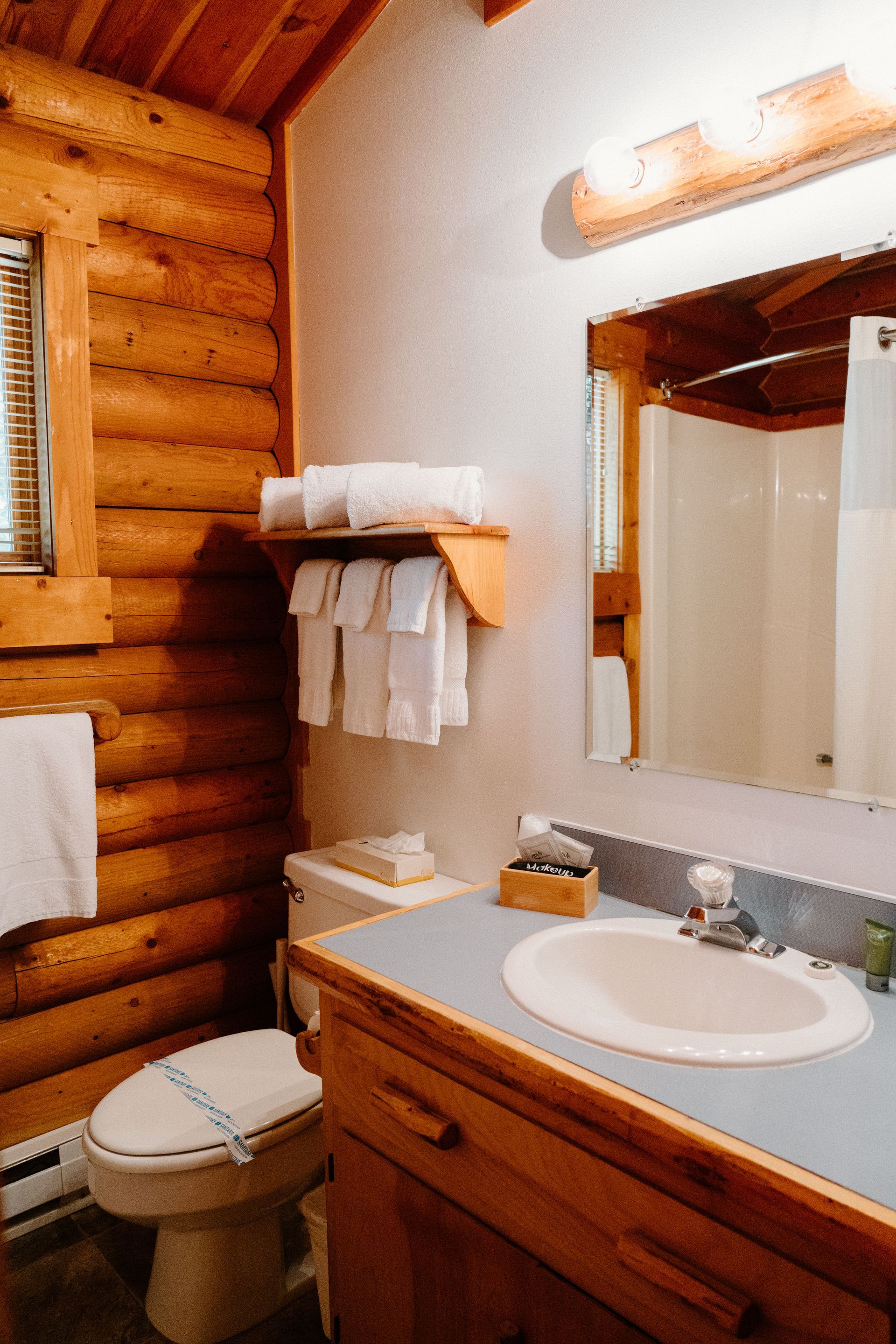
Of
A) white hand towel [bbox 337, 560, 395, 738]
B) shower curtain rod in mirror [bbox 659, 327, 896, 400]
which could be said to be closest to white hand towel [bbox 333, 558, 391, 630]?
white hand towel [bbox 337, 560, 395, 738]

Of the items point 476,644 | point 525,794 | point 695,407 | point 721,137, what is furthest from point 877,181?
point 525,794

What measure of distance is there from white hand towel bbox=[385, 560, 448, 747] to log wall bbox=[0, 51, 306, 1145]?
0.67 m

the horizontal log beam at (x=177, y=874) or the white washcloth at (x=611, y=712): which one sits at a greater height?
the white washcloth at (x=611, y=712)

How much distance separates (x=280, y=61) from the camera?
213 centimetres

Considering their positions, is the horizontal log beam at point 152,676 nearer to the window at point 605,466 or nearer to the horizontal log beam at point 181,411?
the horizontal log beam at point 181,411

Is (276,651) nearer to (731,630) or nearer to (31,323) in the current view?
(31,323)

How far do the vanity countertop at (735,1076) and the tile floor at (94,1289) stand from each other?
937 millimetres

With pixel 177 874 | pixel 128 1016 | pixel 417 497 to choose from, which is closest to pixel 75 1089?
pixel 128 1016

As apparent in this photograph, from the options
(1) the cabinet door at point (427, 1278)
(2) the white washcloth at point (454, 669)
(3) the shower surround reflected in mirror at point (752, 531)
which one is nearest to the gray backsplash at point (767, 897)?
(3) the shower surround reflected in mirror at point (752, 531)

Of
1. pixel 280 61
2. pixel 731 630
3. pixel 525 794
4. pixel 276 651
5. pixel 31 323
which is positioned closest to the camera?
pixel 731 630

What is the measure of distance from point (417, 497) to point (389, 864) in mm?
740

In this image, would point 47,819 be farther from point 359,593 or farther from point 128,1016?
point 359,593

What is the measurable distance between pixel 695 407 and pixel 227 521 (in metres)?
1.27

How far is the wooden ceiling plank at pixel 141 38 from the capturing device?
6.23ft
